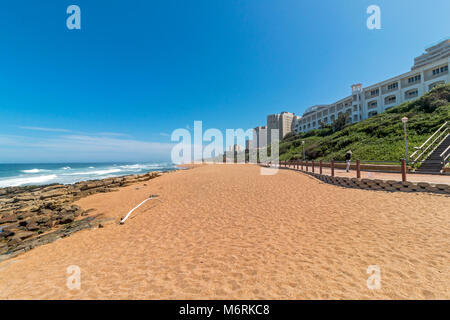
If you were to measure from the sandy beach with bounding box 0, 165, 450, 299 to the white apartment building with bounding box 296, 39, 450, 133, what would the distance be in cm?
4386

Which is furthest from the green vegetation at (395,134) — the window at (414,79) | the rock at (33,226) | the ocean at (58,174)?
the ocean at (58,174)

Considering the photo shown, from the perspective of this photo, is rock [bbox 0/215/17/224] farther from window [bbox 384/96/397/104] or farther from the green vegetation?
window [bbox 384/96/397/104]

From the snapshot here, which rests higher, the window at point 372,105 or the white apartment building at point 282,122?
the white apartment building at point 282,122

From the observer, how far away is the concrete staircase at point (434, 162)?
11.0 meters

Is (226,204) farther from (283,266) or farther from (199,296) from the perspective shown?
(199,296)

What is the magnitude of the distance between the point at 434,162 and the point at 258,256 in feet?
50.4

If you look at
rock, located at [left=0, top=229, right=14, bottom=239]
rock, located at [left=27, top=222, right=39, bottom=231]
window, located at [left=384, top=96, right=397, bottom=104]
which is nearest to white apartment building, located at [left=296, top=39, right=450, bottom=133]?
window, located at [left=384, top=96, right=397, bottom=104]

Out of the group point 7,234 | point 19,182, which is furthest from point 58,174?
point 7,234

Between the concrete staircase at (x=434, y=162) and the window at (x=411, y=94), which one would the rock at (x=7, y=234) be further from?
the window at (x=411, y=94)

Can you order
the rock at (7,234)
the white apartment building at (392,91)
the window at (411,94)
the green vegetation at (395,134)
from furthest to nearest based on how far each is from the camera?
1. the window at (411,94)
2. the white apartment building at (392,91)
3. the green vegetation at (395,134)
4. the rock at (7,234)

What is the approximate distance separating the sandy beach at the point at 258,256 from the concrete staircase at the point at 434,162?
6194 millimetres

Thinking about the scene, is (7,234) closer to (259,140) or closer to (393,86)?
(393,86)

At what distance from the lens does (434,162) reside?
37.9 feet

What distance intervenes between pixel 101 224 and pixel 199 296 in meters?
6.05
